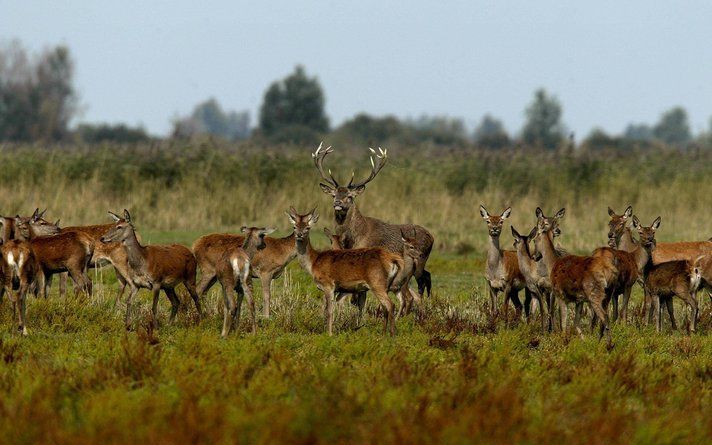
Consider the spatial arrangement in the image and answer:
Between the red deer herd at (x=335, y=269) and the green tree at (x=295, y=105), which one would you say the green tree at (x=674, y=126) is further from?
the red deer herd at (x=335, y=269)

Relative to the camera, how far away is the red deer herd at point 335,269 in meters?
11.6

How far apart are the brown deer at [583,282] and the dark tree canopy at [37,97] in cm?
7559

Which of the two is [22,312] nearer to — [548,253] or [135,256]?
[135,256]

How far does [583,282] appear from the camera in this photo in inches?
455

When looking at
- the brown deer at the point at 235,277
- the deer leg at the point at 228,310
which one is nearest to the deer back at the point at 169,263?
the brown deer at the point at 235,277

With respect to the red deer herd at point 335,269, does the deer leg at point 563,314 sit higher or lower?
lower

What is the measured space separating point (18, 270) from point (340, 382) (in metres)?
4.40

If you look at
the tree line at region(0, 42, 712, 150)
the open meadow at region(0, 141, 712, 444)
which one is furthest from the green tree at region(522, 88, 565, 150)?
the open meadow at region(0, 141, 712, 444)

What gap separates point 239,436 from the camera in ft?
21.7

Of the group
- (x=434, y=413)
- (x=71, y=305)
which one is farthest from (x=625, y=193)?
(x=434, y=413)

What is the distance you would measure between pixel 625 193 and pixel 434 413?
2134 centimetres

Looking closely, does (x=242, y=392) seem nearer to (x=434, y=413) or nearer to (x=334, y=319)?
(x=434, y=413)

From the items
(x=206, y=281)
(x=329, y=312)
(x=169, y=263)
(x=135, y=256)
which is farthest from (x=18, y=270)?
(x=329, y=312)

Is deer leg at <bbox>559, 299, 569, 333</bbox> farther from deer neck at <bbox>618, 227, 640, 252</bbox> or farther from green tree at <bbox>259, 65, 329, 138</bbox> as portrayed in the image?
green tree at <bbox>259, 65, 329, 138</bbox>
